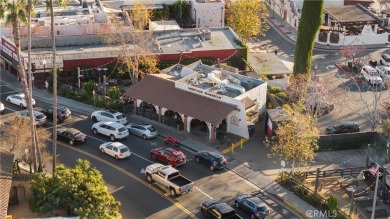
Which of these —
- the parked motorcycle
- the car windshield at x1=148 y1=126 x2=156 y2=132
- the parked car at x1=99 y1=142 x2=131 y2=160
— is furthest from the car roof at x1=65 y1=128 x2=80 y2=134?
the parked motorcycle

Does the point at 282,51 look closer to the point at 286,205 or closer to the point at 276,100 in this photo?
the point at 276,100

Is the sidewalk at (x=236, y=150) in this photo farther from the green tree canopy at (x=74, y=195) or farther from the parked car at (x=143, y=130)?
the green tree canopy at (x=74, y=195)

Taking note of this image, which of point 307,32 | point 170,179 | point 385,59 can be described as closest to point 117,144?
point 170,179

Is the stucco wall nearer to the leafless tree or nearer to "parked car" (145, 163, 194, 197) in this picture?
the leafless tree

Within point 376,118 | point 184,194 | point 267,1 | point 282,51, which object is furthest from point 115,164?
point 267,1

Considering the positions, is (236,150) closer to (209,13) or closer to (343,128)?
(343,128)

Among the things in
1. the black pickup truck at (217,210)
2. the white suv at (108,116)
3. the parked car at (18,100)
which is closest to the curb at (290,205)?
the black pickup truck at (217,210)
